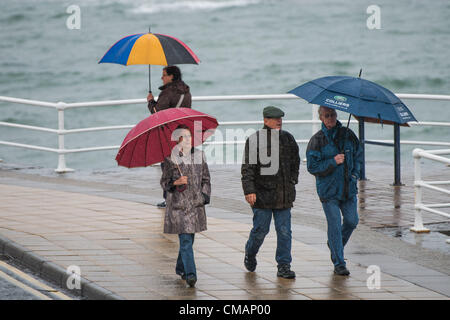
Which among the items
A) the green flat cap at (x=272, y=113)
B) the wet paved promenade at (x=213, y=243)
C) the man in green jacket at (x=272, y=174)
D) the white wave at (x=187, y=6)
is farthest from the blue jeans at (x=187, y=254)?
the white wave at (x=187, y=6)

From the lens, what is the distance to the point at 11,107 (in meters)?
52.2

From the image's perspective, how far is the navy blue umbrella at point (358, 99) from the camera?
7.60 m

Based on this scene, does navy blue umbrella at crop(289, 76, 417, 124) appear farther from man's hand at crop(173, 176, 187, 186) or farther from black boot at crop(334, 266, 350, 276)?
black boot at crop(334, 266, 350, 276)

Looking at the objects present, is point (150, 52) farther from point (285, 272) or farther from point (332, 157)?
point (285, 272)

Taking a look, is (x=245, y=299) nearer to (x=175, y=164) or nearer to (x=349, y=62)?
(x=175, y=164)

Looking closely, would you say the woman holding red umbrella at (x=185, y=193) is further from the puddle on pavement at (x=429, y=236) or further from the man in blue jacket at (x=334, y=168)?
the puddle on pavement at (x=429, y=236)

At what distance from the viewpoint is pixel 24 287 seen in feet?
26.1

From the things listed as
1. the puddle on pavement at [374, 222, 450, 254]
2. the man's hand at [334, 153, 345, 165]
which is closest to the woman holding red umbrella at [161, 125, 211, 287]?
the man's hand at [334, 153, 345, 165]

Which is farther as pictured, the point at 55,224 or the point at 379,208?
the point at 379,208

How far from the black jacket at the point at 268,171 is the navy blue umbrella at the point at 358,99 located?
48cm

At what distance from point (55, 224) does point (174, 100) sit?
2137 millimetres

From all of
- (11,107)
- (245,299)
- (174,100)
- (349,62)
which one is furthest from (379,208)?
(349,62)

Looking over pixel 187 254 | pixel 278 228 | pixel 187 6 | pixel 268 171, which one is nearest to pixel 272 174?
pixel 268 171

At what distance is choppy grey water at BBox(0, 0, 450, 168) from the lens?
49969 millimetres
